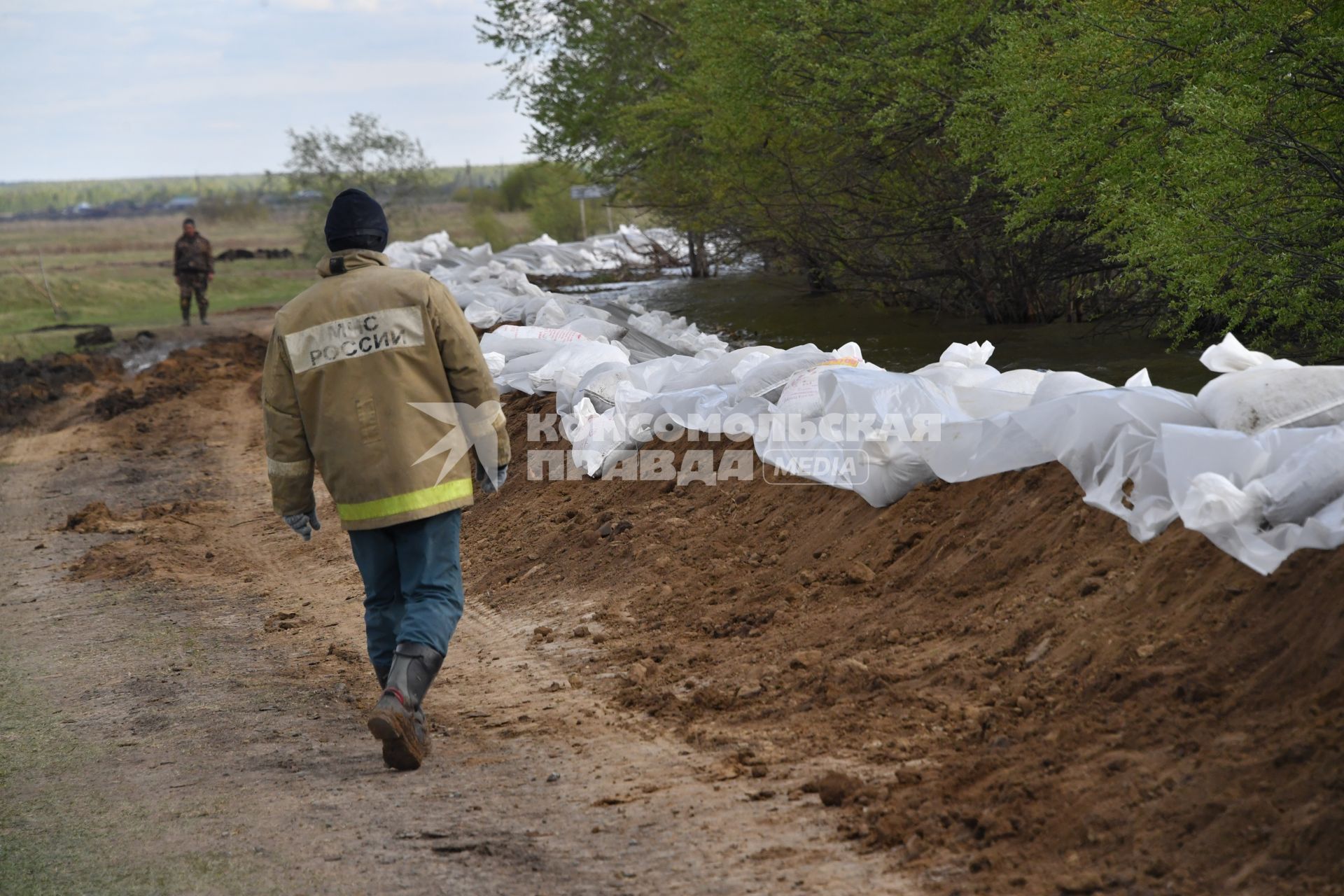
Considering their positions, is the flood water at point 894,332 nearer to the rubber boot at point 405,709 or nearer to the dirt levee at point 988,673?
the dirt levee at point 988,673

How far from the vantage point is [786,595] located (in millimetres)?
5305

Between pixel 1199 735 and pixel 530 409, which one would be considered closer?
pixel 1199 735

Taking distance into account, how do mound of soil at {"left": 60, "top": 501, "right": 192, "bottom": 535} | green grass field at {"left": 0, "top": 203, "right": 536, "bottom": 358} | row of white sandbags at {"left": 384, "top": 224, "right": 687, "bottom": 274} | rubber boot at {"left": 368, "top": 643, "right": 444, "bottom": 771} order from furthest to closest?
green grass field at {"left": 0, "top": 203, "right": 536, "bottom": 358} → row of white sandbags at {"left": 384, "top": 224, "right": 687, "bottom": 274} → mound of soil at {"left": 60, "top": 501, "right": 192, "bottom": 535} → rubber boot at {"left": 368, "top": 643, "right": 444, "bottom": 771}

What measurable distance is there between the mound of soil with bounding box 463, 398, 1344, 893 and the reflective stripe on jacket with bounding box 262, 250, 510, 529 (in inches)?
45.1

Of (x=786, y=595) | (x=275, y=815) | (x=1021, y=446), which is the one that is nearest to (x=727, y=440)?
(x=786, y=595)

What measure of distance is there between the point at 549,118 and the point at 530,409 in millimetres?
13812

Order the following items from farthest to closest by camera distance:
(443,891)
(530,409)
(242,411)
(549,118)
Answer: (549,118)
(242,411)
(530,409)
(443,891)

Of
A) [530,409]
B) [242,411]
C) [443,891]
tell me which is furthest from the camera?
[242,411]

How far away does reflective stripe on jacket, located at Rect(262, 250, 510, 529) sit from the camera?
424 centimetres

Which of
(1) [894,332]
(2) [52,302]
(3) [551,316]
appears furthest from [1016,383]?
(2) [52,302]

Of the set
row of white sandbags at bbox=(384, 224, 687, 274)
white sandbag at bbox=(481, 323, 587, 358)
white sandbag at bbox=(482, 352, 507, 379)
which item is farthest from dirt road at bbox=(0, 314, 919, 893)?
row of white sandbags at bbox=(384, 224, 687, 274)

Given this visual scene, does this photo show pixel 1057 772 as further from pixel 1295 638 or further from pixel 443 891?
pixel 443 891

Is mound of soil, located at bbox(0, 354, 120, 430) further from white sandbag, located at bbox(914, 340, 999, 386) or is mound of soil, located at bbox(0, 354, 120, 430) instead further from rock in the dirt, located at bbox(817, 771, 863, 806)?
rock in the dirt, located at bbox(817, 771, 863, 806)

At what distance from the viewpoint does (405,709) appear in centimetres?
411
